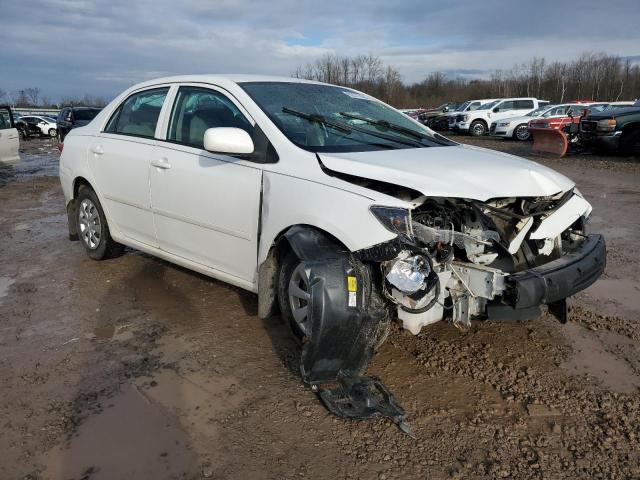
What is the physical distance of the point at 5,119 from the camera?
1338 centimetres

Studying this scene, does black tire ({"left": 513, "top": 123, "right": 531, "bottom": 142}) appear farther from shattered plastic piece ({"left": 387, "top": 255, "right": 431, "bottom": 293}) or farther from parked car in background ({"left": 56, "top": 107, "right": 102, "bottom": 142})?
shattered plastic piece ({"left": 387, "top": 255, "right": 431, "bottom": 293})

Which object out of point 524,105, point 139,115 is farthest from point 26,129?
point 139,115

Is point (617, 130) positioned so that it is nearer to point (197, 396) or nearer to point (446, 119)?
point (197, 396)

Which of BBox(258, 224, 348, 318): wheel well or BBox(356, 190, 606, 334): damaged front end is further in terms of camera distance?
BBox(258, 224, 348, 318): wheel well

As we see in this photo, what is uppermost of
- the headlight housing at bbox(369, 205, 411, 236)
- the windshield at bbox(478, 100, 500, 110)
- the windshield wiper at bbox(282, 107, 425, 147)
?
the windshield at bbox(478, 100, 500, 110)

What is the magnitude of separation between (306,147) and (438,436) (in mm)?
1840

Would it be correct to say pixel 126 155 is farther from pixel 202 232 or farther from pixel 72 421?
pixel 72 421

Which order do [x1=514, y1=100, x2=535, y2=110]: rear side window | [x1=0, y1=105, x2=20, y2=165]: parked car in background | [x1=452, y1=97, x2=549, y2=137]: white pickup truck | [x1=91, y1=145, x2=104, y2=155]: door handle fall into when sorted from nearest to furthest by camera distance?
[x1=91, y1=145, x2=104, y2=155]: door handle < [x1=0, y1=105, x2=20, y2=165]: parked car in background < [x1=514, y1=100, x2=535, y2=110]: rear side window < [x1=452, y1=97, x2=549, y2=137]: white pickup truck

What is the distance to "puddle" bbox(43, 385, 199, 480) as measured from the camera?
2.40 metres

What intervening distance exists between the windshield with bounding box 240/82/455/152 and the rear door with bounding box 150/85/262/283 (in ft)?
0.86

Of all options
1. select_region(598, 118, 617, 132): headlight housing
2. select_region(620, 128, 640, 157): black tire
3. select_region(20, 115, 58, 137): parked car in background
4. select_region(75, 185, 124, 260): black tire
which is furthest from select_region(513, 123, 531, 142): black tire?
select_region(20, 115, 58, 137): parked car in background

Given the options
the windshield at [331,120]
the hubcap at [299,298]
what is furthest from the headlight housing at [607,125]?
the hubcap at [299,298]

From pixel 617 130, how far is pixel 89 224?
568 inches

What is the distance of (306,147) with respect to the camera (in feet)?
11.1
